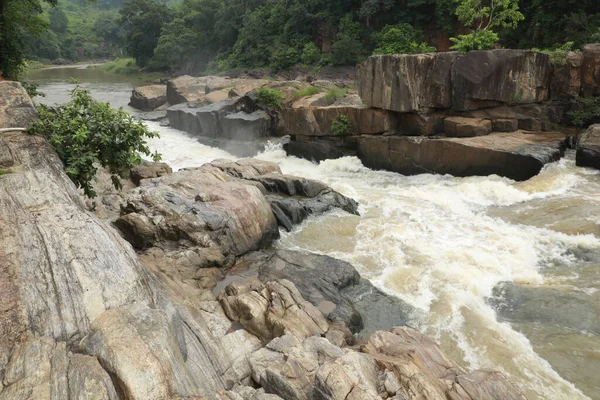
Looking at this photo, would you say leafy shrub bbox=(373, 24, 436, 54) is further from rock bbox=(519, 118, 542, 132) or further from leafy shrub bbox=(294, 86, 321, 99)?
rock bbox=(519, 118, 542, 132)

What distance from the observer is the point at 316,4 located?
37.0 metres

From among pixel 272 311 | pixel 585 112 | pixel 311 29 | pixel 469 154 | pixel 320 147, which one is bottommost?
pixel 272 311

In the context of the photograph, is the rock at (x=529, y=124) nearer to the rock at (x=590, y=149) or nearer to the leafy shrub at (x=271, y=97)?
the rock at (x=590, y=149)

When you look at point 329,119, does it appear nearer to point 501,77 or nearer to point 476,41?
point 476,41

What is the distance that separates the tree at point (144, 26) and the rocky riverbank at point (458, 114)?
41.7 metres

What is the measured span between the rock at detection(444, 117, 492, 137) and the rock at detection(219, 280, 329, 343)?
10.9 meters

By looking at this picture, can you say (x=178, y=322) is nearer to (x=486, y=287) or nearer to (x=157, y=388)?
(x=157, y=388)

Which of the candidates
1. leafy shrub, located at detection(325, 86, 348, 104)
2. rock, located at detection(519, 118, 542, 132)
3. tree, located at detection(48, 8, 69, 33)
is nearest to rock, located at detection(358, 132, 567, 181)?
rock, located at detection(519, 118, 542, 132)

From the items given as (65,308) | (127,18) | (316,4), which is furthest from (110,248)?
(127,18)

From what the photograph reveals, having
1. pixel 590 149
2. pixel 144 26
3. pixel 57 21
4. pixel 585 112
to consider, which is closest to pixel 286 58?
pixel 144 26

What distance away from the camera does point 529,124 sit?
15.8 metres

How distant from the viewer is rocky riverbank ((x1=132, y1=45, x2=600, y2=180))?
1468 cm

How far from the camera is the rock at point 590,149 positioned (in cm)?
1355

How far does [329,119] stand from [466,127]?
5.50 meters
